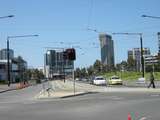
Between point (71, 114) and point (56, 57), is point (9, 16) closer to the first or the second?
point (71, 114)

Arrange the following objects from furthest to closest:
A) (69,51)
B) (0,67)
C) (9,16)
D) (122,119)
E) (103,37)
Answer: (0,67) → (103,37) → (9,16) → (69,51) → (122,119)

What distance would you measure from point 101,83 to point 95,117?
66.6 m

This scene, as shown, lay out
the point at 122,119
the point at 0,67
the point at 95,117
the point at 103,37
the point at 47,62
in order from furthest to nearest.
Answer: the point at 47,62, the point at 0,67, the point at 103,37, the point at 95,117, the point at 122,119

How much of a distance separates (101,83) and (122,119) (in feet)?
223

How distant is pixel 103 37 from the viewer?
390 feet

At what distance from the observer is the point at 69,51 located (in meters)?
43.7

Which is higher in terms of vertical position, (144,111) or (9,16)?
(9,16)

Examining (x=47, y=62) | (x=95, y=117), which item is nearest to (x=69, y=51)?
(x=95, y=117)

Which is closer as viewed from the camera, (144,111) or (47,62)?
(144,111)

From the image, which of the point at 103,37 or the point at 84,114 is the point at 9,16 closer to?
the point at 84,114

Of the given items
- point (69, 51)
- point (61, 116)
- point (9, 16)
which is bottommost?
point (61, 116)

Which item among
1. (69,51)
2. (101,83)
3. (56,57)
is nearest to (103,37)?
(101,83)

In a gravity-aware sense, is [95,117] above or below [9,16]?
below

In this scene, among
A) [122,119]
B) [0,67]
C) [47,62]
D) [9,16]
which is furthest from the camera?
[47,62]
